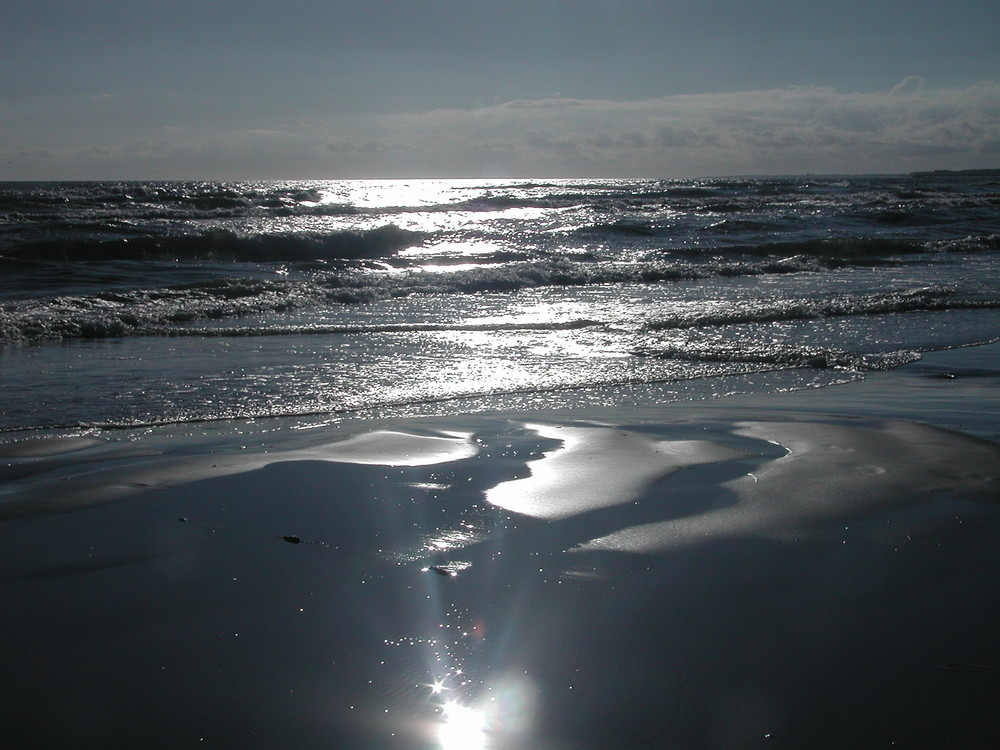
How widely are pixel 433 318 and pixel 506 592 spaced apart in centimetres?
656

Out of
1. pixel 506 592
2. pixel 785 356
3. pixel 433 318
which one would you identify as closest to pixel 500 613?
pixel 506 592

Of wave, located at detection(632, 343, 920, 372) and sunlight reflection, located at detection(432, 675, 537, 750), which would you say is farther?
wave, located at detection(632, 343, 920, 372)

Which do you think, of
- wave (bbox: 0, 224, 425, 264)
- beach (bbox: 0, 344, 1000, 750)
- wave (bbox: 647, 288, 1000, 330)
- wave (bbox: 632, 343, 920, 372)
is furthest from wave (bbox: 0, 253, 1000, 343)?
wave (bbox: 0, 224, 425, 264)

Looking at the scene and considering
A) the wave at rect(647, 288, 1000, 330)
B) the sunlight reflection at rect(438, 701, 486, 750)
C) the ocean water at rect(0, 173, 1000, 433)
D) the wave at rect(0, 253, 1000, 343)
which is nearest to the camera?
the sunlight reflection at rect(438, 701, 486, 750)

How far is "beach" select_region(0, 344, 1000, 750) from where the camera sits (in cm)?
170

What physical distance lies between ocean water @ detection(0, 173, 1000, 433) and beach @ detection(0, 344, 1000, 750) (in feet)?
4.72

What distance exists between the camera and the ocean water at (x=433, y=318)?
523 cm

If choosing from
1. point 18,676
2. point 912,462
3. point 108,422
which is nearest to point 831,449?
point 912,462

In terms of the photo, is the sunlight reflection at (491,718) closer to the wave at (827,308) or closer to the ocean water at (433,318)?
the ocean water at (433,318)

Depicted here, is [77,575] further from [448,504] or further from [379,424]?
[379,424]

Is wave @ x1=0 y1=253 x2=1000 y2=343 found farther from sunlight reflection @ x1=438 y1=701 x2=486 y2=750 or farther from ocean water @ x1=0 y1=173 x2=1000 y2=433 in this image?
sunlight reflection @ x1=438 y1=701 x2=486 y2=750

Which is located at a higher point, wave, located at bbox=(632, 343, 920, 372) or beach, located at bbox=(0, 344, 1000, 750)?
beach, located at bbox=(0, 344, 1000, 750)

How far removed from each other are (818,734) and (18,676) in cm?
166

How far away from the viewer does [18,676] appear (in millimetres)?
Result: 1837
